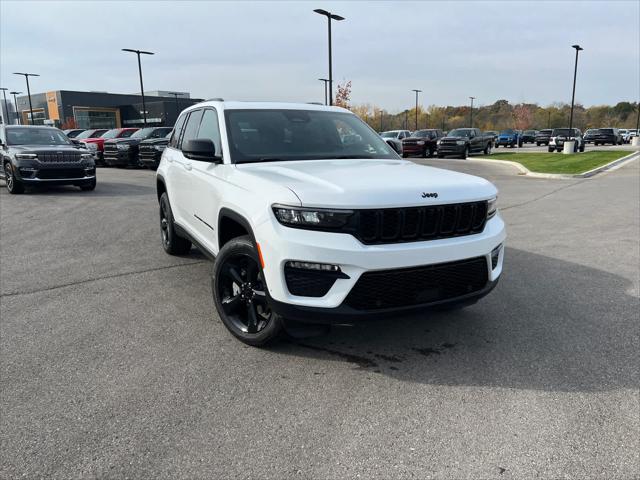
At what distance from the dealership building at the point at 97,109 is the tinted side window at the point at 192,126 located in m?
69.8

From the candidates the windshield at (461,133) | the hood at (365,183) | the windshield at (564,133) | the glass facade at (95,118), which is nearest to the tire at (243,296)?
the hood at (365,183)

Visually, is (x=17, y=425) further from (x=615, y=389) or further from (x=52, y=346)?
(x=615, y=389)

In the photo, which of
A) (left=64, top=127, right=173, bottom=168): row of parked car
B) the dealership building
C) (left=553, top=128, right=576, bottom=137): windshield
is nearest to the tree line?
the dealership building

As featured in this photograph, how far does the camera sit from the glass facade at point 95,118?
79312 millimetres

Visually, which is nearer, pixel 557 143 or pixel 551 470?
pixel 551 470

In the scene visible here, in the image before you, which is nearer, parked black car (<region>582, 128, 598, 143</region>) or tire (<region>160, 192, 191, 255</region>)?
tire (<region>160, 192, 191, 255</region>)

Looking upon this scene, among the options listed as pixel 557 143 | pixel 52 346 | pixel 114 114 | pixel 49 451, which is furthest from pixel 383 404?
pixel 114 114

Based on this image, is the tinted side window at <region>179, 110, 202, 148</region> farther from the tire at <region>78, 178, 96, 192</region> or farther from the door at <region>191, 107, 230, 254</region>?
the tire at <region>78, 178, 96, 192</region>

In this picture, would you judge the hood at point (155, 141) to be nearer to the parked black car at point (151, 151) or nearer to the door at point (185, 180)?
the parked black car at point (151, 151)

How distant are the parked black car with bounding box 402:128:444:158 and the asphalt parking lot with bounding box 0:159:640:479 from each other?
25.6 metres

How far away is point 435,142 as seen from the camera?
102 ft

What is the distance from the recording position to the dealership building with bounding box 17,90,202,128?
243 ft

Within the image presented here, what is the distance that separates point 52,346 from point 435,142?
1169 inches

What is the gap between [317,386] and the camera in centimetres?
326
